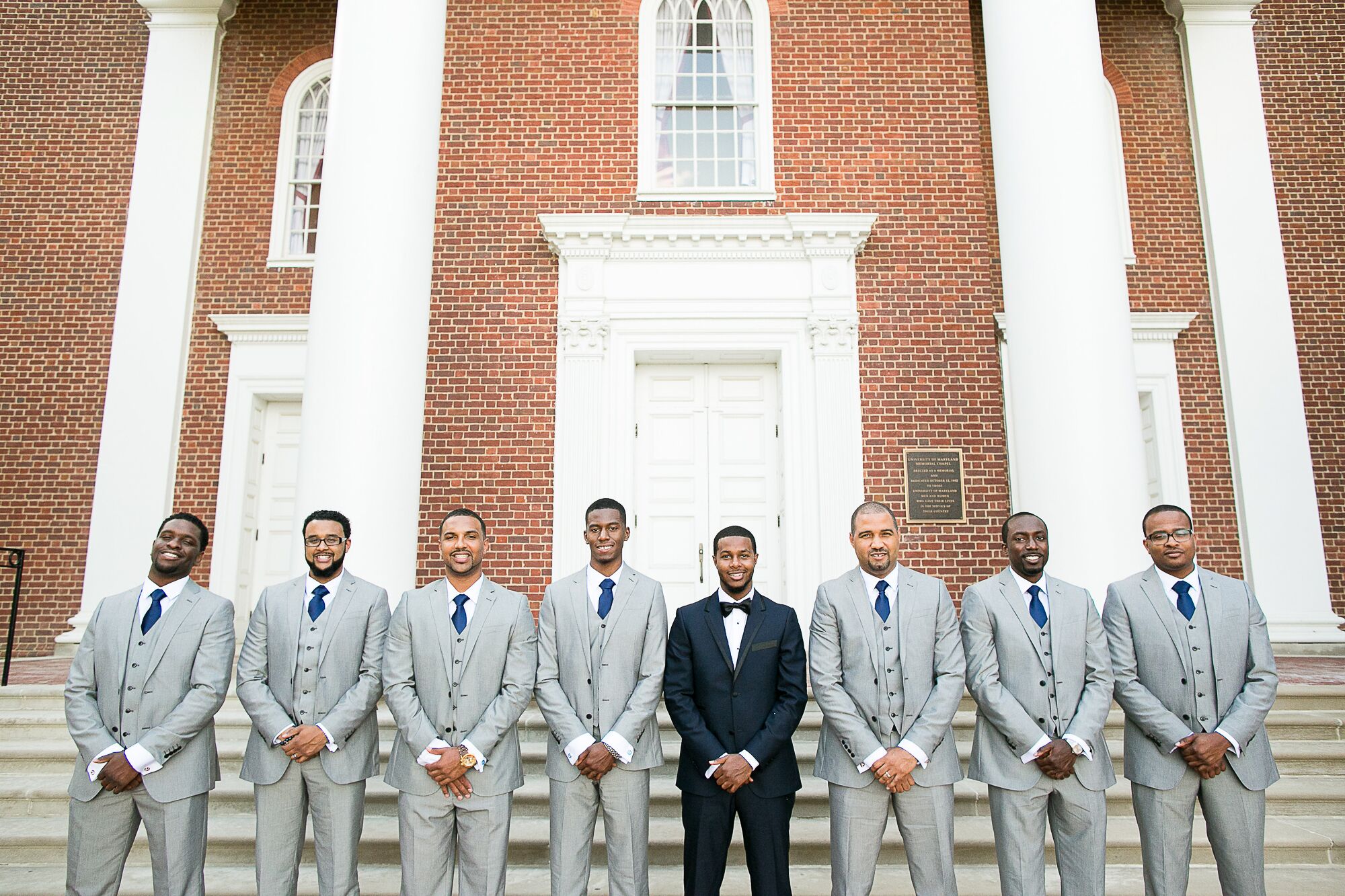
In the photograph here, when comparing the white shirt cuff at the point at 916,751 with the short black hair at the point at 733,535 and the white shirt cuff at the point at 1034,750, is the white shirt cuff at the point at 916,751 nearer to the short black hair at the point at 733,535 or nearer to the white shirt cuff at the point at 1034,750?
the white shirt cuff at the point at 1034,750

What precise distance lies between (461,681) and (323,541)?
A: 948 mm

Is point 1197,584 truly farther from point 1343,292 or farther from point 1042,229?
point 1343,292

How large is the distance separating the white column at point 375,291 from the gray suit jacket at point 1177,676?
183 inches

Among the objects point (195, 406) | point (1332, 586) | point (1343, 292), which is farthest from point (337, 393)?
point (1343, 292)

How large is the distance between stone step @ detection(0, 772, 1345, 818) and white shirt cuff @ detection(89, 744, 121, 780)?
5.35 ft

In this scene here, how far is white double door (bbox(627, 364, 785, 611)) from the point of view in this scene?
30.0 ft

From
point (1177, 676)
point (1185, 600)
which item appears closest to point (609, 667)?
point (1177, 676)

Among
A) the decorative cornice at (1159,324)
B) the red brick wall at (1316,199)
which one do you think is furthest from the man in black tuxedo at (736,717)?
the red brick wall at (1316,199)

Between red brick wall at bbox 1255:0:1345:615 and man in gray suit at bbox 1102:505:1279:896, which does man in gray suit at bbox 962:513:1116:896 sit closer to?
man in gray suit at bbox 1102:505:1279:896

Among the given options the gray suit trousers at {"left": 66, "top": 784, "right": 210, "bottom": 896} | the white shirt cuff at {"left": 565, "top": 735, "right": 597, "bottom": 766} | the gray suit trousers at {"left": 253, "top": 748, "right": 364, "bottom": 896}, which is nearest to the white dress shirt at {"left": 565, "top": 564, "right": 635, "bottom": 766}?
the white shirt cuff at {"left": 565, "top": 735, "right": 597, "bottom": 766}

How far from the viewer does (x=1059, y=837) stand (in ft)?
13.8

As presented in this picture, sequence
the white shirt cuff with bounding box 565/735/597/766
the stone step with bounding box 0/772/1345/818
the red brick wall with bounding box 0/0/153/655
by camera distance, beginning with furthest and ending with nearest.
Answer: the red brick wall with bounding box 0/0/153/655 → the stone step with bounding box 0/772/1345/818 → the white shirt cuff with bounding box 565/735/597/766

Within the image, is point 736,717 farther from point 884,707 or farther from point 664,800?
point 664,800

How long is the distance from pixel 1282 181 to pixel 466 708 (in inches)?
429
